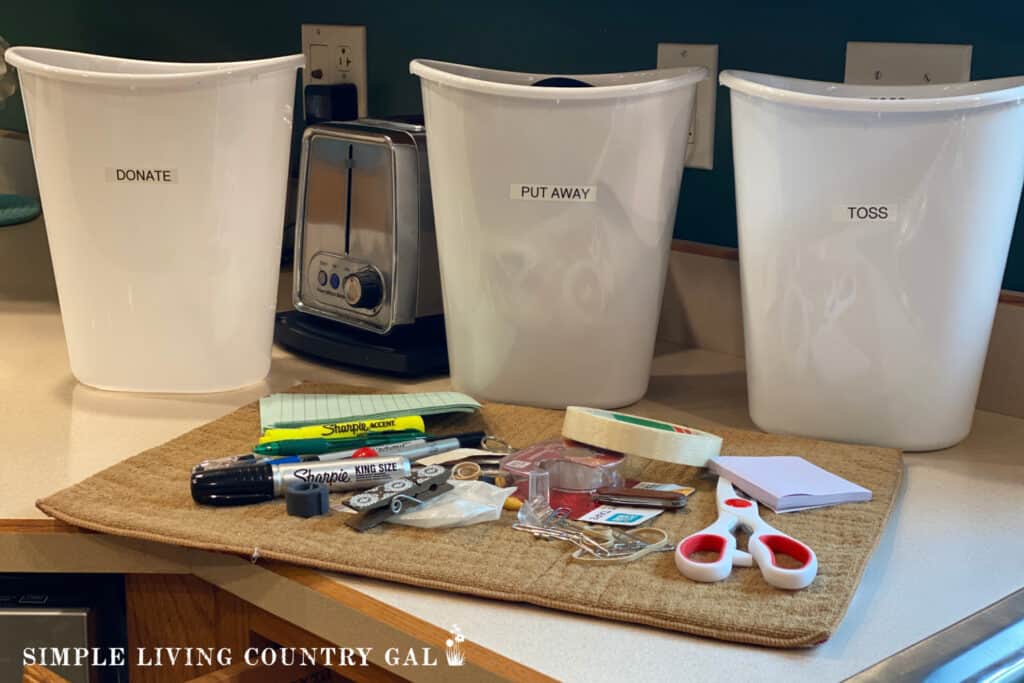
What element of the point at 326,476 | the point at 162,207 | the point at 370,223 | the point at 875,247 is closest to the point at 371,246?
the point at 370,223

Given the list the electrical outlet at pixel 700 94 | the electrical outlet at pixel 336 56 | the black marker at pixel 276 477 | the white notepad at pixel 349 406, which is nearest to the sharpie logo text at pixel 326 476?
the black marker at pixel 276 477

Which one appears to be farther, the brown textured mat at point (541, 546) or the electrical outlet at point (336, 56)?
the electrical outlet at point (336, 56)

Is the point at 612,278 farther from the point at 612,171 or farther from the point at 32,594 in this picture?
the point at 32,594

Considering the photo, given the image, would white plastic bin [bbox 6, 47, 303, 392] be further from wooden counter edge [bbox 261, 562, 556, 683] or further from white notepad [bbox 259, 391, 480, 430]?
wooden counter edge [bbox 261, 562, 556, 683]

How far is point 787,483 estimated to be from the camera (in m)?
0.90

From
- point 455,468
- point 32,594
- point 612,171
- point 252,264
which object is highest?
point 612,171

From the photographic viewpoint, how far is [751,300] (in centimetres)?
106

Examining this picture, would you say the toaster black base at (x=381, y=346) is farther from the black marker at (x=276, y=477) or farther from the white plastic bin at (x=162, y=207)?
the black marker at (x=276, y=477)

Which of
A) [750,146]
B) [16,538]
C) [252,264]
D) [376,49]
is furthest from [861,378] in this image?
[376,49]

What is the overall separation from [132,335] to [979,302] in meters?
0.74

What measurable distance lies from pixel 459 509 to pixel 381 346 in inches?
16.1

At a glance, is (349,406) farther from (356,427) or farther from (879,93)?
(879,93)

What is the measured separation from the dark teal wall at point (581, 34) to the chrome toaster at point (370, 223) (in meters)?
0.29

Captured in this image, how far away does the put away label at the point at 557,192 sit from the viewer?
105 cm
